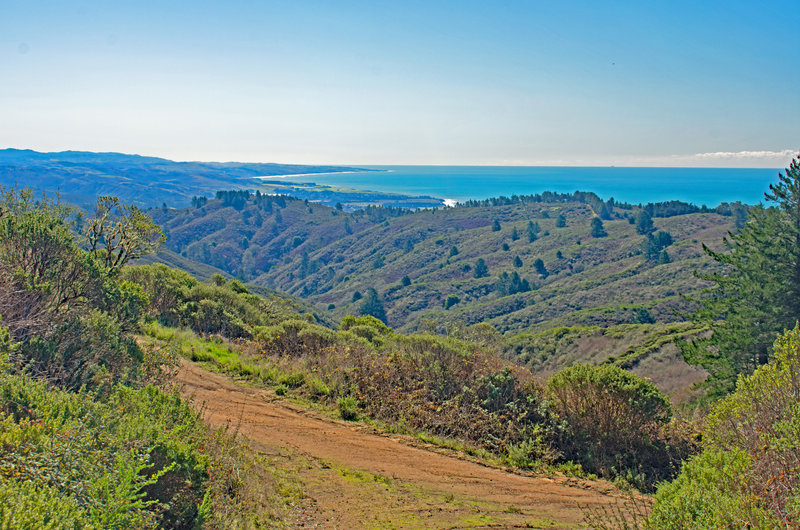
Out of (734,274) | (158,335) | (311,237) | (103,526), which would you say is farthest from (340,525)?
(311,237)

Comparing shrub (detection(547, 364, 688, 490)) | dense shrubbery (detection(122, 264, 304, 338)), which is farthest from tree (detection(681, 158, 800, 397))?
dense shrubbery (detection(122, 264, 304, 338))

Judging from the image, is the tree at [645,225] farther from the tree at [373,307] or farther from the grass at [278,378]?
the grass at [278,378]

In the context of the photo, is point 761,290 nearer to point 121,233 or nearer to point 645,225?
point 121,233

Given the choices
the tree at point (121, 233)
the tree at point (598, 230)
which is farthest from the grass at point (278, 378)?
the tree at point (598, 230)

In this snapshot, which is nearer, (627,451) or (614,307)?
(627,451)

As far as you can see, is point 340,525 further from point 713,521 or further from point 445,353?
point 445,353

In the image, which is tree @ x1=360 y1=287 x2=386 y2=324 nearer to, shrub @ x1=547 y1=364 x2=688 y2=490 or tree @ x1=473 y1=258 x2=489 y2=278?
tree @ x1=473 y1=258 x2=489 y2=278
